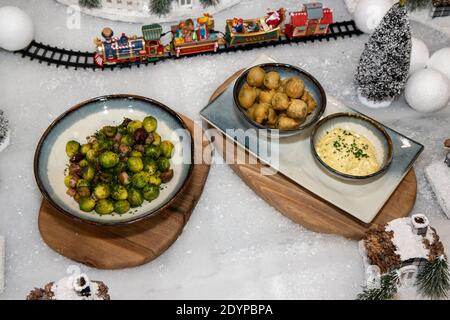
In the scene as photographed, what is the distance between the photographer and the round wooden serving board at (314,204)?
7.80ft

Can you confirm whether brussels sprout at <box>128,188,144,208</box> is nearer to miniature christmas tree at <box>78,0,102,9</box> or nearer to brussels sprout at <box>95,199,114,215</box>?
brussels sprout at <box>95,199,114,215</box>

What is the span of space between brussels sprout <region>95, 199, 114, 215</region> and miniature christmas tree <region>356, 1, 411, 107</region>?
1.30 m

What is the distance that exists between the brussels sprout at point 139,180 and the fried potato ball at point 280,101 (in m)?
0.62

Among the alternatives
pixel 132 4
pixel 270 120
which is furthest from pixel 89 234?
pixel 132 4

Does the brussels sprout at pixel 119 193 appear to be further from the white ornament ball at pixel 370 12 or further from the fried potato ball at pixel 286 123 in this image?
the white ornament ball at pixel 370 12

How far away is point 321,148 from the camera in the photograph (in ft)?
8.08

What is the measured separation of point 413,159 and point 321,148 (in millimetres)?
382

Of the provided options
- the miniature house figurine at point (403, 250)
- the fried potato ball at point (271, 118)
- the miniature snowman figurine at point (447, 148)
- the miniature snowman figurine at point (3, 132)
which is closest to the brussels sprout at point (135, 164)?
the fried potato ball at point (271, 118)

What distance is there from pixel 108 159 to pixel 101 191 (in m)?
0.13

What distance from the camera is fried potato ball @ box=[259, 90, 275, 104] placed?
2.51 m

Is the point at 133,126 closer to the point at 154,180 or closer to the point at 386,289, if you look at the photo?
the point at 154,180

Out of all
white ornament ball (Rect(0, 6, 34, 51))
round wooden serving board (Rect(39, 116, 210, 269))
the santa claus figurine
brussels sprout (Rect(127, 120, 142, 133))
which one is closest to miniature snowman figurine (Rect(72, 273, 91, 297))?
round wooden serving board (Rect(39, 116, 210, 269))

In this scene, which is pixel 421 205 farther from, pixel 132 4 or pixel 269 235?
pixel 132 4
